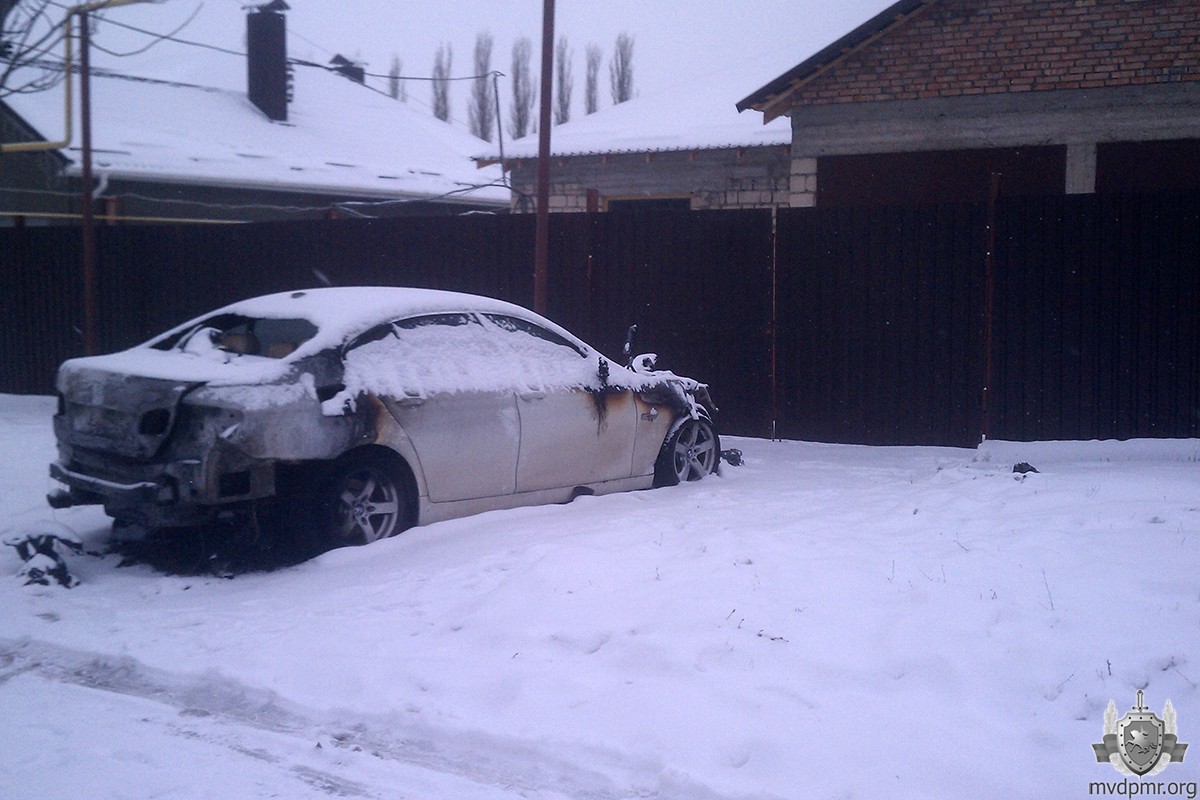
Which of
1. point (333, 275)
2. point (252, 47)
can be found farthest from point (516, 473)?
point (252, 47)

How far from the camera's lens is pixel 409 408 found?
6414 mm

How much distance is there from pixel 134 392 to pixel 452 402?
1828mm

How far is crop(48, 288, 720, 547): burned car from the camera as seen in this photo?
18.9ft

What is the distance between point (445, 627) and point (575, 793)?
1.57m

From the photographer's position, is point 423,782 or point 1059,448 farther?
point 1059,448

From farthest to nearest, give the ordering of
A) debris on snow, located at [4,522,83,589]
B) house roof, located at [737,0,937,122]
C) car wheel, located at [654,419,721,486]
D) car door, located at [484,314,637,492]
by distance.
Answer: house roof, located at [737,0,937,122] < car wheel, located at [654,419,721,486] < car door, located at [484,314,637,492] < debris on snow, located at [4,522,83,589]

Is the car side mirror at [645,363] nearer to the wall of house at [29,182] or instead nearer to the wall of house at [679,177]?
the wall of house at [679,177]

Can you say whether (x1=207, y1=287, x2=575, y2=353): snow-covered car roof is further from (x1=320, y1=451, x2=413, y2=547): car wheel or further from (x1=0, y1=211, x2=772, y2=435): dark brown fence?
(x1=0, y1=211, x2=772, y2=435): dark brown fence

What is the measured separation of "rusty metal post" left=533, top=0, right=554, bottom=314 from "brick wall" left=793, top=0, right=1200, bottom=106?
4810 millimetres

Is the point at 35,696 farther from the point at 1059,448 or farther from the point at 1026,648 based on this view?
the point at 1059,448

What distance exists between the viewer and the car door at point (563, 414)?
7168mm

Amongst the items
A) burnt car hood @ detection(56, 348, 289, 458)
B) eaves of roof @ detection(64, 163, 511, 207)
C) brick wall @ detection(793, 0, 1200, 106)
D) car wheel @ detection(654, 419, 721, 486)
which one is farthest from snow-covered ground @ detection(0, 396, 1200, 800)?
eaves of roof @ detection(64, 163, 511, 207)

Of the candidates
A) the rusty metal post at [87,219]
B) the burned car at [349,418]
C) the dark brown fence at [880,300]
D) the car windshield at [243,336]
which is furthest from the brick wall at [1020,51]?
the car windshield at [243,336]

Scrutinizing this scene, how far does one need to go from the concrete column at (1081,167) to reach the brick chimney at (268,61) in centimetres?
1916
